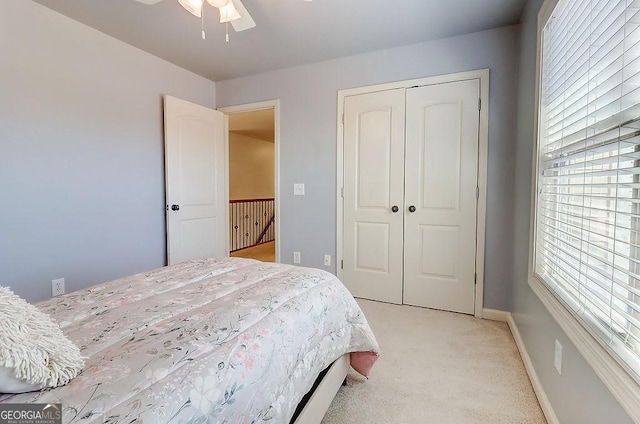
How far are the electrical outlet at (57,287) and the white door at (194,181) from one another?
89cm

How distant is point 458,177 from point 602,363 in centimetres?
195

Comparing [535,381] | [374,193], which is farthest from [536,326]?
[374,193]

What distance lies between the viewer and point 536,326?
1731 mm

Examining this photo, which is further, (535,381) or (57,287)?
(57,287)

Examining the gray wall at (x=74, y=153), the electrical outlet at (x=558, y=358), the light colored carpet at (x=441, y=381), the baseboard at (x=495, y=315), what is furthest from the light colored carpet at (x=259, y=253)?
the electrical outlet at (x=558, y=358)

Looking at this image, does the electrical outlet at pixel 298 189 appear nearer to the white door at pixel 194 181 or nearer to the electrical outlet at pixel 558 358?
the white door at pixel 194 181

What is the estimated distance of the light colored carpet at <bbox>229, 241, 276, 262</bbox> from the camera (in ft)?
17.1

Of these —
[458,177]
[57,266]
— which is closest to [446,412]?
[458,177]

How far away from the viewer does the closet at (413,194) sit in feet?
8.80

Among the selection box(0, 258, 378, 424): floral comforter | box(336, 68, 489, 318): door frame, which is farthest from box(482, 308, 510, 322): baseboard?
box(0, 258, 378, 424): floral comforter

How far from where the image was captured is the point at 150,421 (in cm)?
61

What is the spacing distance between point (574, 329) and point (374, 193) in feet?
6.62

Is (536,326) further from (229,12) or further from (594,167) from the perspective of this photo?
(229,12)

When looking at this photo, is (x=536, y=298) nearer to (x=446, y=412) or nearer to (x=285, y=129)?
(x=446, y=412)
